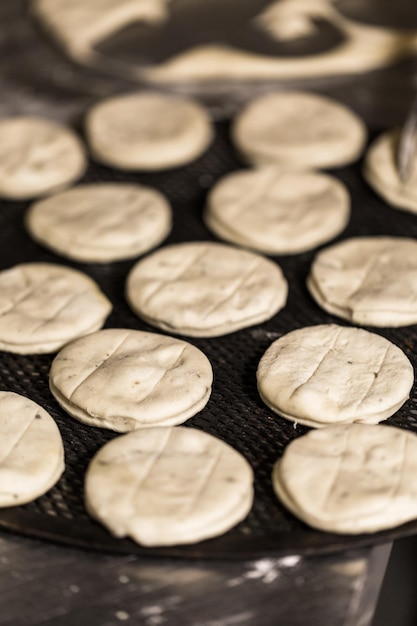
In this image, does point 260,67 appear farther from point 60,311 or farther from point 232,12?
point 60,311

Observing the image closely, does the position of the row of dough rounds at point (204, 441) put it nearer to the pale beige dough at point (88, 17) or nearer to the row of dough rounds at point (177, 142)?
the row of dough rounds at point (177, 142)

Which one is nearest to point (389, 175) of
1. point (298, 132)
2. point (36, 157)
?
point (298, 132)

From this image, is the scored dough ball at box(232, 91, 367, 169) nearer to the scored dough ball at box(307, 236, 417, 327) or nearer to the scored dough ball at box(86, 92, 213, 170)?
the scored dough ball at box(86, 92, 213, 170)

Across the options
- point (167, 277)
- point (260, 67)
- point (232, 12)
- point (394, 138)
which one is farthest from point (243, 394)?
point (232, 12)

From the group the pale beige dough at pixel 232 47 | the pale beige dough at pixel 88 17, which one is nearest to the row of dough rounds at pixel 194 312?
the pale beige dough at pixel 232 47

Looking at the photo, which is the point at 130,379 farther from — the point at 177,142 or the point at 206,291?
the point at 177,142

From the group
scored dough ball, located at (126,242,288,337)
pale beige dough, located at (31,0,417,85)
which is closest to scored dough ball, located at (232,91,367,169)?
pale beige dough, located at (31,0,417,85)
